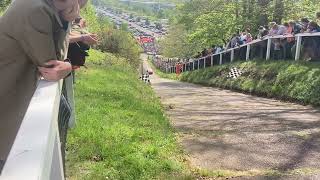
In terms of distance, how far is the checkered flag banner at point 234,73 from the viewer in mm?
20267

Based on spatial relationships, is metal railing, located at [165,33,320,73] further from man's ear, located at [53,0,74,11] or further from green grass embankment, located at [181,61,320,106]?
man's ear, located at [53,0,74,11]

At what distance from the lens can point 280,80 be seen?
49.9 feet

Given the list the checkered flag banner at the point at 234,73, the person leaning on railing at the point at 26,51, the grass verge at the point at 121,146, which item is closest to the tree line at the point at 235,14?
the checkered flag banner at the point at 234,73

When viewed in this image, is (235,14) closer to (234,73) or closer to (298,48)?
(234,73)

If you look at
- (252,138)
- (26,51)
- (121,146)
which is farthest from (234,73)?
(26,51)

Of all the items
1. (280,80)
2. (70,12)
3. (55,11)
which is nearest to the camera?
(55,11)

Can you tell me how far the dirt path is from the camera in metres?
6.34

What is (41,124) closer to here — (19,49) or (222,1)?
(19,49)

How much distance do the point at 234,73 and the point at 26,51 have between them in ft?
59.0

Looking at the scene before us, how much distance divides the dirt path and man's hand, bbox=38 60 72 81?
3203mm

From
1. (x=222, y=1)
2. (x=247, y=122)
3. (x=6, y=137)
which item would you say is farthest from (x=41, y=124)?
(x=222, y=1)

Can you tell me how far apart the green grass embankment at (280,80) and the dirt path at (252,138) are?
1.64 metres

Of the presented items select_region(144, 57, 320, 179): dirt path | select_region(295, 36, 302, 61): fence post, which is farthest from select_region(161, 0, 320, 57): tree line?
select_region(144, 57, 320, 179): dirt path

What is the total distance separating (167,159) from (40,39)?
317 centimetres
